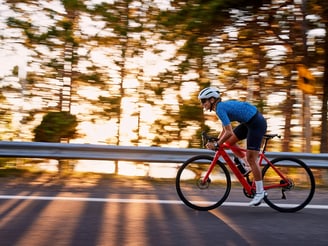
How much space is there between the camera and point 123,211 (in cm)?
585

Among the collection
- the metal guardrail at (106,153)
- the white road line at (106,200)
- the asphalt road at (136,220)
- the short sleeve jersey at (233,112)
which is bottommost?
the asphalt road at (136,220)

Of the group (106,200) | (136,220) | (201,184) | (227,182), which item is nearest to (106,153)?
(106,200)

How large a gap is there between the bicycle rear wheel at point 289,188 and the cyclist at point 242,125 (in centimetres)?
22

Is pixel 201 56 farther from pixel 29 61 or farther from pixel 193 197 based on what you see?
pixel 193 197

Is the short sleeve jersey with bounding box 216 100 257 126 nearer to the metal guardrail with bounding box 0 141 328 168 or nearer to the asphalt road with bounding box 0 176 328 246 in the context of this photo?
the asphalt road with bounding box 0 176 328 246

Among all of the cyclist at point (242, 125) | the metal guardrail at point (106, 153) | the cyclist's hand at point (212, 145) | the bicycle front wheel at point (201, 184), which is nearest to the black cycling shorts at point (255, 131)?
the cyclist at point (242, 125)

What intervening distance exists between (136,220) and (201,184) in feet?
4.38

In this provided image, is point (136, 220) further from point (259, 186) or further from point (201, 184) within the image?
point (259, 186)

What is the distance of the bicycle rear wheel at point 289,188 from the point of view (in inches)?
250

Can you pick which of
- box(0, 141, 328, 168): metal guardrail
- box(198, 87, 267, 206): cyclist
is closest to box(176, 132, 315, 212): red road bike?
box(198, 87, 267, 206): cyclist

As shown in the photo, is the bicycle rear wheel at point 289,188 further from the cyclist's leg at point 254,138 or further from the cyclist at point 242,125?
the cyclist's leg at point 254,138

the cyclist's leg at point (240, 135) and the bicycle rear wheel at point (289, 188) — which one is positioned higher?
the cyclist's leg at point (240, 135)

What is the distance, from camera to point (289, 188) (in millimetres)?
6500

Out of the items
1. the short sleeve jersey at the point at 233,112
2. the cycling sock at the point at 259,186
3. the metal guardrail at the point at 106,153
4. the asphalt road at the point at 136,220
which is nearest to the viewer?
the asphalt road at the point at 136,220
